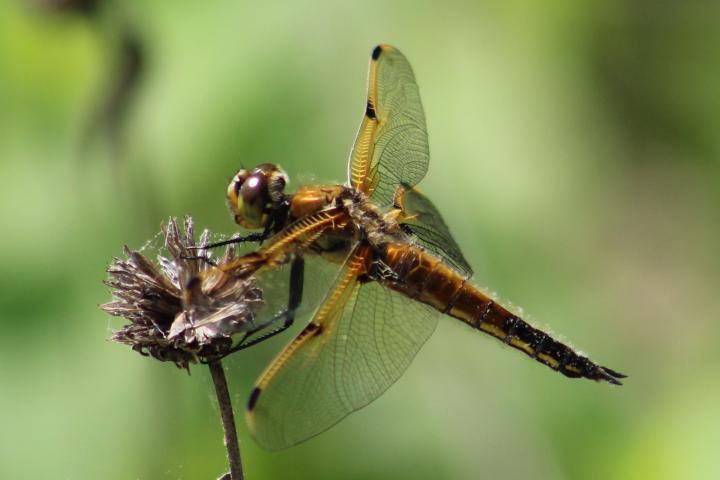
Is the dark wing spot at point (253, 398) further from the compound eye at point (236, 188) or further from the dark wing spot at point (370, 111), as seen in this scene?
the dark wing spot at point (370, 111)

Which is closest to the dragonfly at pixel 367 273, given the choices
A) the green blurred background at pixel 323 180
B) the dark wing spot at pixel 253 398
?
the dark wing spot at pixel 253 398

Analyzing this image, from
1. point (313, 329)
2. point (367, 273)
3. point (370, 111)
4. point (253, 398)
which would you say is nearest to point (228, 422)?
point (253, 398)

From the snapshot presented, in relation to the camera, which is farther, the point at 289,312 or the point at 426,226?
the point at 426,226

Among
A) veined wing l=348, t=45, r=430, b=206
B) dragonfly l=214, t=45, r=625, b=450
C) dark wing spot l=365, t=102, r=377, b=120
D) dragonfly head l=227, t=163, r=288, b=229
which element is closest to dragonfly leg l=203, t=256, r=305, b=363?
dragonfly l=214, t=45, r=625, b=450

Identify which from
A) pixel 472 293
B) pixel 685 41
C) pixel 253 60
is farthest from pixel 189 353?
pixel 685 41

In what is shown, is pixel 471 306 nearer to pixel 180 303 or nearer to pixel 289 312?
pixel 289 312

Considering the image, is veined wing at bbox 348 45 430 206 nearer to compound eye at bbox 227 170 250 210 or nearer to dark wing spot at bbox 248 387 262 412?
compound eye at bbox 227 170 250 210
